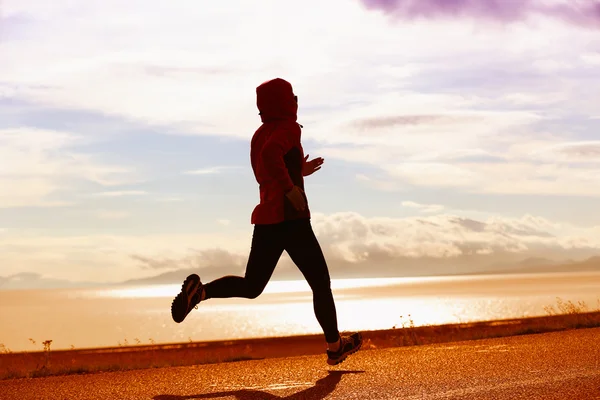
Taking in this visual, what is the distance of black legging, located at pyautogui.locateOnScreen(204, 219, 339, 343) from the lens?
→ 6.28m

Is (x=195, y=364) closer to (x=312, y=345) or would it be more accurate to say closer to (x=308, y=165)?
(x=308, y=165)

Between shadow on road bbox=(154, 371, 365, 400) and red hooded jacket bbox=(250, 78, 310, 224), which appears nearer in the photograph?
shadow on road bbox=(154, 371, 365, 400)

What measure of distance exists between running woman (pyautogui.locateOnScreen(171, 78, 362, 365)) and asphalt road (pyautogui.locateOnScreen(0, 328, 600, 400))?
48 cm

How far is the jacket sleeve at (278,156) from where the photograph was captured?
6156 mm

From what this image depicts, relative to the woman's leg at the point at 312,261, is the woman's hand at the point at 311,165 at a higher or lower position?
higher

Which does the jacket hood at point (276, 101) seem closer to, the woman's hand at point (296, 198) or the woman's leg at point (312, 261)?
the woman's hand at point (296, 198)

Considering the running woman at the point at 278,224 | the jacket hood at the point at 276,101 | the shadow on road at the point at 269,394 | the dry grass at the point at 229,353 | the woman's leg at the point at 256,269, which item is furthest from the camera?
the dry grass at the point at 229,353

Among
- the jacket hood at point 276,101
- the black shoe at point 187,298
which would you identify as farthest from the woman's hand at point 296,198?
the black shoe at point 187,298

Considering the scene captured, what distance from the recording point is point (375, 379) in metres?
6.03

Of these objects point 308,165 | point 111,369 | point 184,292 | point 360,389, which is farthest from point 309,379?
point 111,369

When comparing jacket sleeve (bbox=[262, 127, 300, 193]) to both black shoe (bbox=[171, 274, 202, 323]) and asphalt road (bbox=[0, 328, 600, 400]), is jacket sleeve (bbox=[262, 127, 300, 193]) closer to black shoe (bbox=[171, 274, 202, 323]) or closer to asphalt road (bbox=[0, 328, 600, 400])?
black shoe (bbox=[171, 274, 202, 323])

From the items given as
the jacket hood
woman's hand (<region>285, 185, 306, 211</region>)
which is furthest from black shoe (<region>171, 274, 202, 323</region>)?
the jacket hood

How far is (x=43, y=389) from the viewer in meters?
6.23

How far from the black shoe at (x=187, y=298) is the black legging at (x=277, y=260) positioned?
0.10 meters
